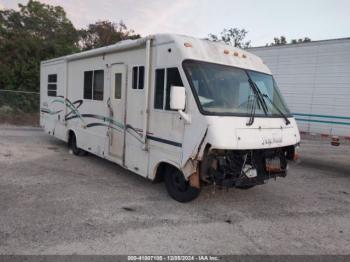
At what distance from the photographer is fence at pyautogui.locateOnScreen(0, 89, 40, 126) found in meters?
17.0

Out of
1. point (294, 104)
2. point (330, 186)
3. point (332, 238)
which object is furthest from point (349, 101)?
point (332, 238)

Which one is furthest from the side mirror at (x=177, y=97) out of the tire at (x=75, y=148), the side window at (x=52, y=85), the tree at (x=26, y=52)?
the tree at (x=26, y=52)

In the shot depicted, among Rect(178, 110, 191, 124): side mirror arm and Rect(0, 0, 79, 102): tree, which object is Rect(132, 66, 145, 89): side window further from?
Rect(0, 0, 79, 102): tree

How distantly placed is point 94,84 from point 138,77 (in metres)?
2.12

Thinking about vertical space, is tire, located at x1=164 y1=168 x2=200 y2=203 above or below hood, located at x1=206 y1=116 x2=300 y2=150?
below

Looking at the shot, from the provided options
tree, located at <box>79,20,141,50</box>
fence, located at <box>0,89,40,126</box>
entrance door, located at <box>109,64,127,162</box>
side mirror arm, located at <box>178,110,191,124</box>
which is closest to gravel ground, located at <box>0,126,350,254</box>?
entrance door, located at <box>109,64,127,162</box>

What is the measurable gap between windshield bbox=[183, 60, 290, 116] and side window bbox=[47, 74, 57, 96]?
21.1 ft

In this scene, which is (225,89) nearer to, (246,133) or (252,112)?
(252,112)

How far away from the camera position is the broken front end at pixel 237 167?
16.8ft

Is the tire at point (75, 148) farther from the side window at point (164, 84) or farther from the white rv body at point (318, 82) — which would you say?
the white rv body at point (318, 82)

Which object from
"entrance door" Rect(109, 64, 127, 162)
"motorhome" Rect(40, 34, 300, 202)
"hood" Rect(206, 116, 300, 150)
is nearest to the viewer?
"hood" Rect(206, 116, 300, 150)

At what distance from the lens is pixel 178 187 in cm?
578

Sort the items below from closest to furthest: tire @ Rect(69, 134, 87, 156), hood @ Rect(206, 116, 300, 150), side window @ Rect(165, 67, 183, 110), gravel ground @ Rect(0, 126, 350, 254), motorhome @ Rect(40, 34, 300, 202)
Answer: gravel ground @ Rect(0, 126, 350, 254)
hood @ Rect(206, 116, 300, 150)
motorhome @ Rect(40, 34, 300, 202)
side window @ Rect(165, 67, 183, 110)
tire @ Rect(69, 134, 87, 156)

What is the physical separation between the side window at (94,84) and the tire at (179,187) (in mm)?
2872
